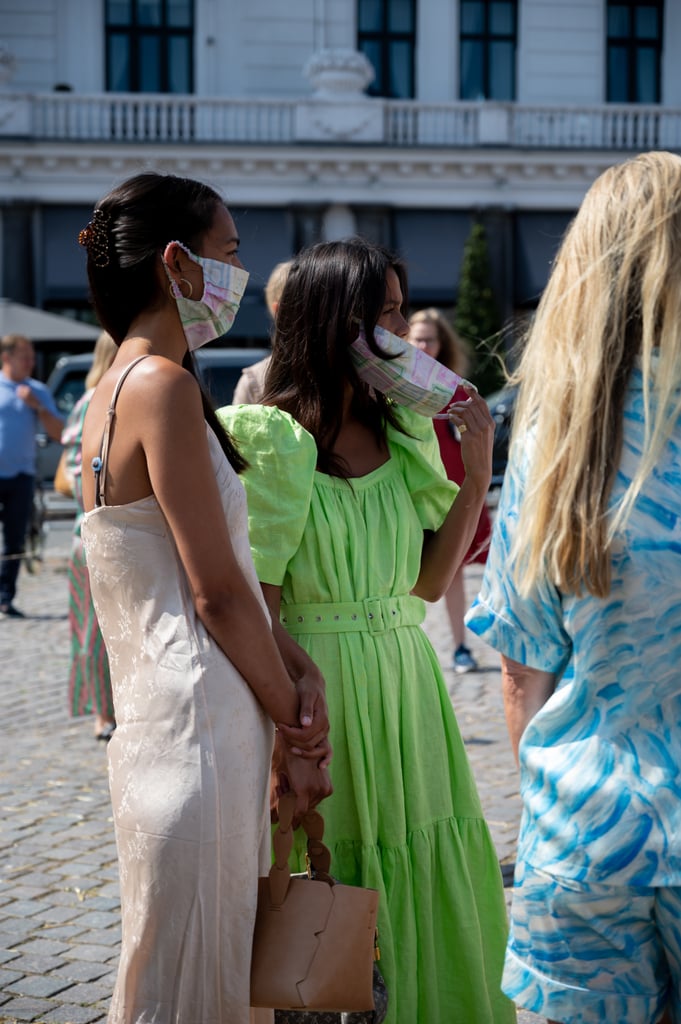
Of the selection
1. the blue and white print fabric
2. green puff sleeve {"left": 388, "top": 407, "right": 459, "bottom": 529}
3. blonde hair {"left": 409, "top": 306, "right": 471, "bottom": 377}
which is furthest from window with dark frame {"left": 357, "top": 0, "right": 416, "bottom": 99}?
the blue and white print fabric

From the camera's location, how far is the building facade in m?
26.6

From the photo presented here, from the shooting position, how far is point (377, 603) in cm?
289

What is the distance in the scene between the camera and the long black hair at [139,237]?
2.43 meters

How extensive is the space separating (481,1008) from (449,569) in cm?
94

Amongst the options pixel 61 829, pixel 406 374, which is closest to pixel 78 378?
pixel 61 829

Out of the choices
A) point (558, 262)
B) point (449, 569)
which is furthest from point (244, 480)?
point (558, 262)

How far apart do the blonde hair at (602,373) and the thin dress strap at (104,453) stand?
2.36 ft

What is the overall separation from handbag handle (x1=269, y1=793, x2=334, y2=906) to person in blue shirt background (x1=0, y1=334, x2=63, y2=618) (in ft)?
28.2

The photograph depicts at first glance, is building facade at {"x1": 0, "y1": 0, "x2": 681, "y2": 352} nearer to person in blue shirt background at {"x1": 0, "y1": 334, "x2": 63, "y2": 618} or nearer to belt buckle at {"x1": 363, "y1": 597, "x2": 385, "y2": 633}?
person in blue shirt background at {"x1": 0, "y1": 334, "x2": 63, "y2": 618}

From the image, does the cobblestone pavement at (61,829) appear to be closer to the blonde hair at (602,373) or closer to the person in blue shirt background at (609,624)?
the person in blue shirt background at (609,624)

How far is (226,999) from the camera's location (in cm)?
228

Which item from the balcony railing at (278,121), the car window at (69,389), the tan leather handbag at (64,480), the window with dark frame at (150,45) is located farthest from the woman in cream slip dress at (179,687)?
the window with dark frame at (150,45)

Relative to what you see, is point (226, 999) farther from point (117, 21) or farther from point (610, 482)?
point (117, 21)

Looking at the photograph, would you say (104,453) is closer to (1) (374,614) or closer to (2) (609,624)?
(1) (374,614)
